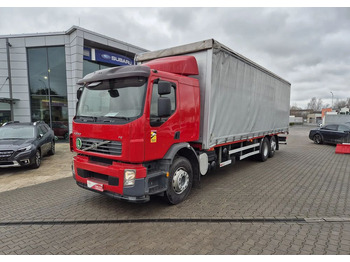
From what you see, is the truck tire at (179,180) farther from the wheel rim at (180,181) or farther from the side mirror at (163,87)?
the side mirror at (163,87)

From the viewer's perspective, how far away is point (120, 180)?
3.54 meters

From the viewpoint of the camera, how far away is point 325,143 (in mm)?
14875

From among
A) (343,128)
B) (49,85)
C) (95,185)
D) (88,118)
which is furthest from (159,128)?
(343,128)

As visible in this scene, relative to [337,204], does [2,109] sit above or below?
above

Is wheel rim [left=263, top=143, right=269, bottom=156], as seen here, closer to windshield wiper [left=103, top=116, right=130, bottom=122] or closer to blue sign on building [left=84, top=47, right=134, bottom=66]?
windshield wiper [left=103, top=116, right=130, bottom=122]

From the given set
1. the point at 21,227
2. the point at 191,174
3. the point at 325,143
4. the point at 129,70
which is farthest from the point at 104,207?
the point at 325,143

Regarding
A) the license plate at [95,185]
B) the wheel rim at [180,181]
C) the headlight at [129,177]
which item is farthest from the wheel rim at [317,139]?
the license plate at [95,185]

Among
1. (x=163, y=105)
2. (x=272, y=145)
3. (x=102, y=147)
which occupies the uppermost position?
(x=163, y=105)

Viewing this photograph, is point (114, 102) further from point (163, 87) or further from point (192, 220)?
point (192, 220)

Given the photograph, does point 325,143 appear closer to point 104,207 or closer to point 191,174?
point 191,174

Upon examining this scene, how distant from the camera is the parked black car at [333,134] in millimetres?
13221

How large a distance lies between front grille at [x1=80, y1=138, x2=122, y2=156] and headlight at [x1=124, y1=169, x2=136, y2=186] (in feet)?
1.12

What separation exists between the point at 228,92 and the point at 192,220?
3.32m

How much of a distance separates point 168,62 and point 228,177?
3.82 metres
